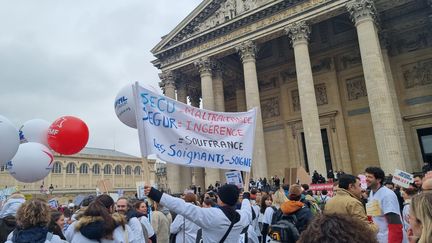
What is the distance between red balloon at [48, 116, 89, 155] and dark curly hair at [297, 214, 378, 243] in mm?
9592

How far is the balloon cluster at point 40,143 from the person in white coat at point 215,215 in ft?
21.2

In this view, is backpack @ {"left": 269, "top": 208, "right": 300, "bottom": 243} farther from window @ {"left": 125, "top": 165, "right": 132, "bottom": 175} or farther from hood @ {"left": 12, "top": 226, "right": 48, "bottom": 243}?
window @ {"left": 125, "top": 165, "right": 132, "bottom": 175}

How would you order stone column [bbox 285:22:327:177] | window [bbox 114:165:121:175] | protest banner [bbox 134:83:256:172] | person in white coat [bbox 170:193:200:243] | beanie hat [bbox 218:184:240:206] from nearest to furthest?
beanie hat [bbox 218:184:240:206] → protest banner [bbox 134:83:256:172] → person in white coat [bbox 170:193:200:243] → stone column [bbox 285:22:327:177] → window [bbox 114:165:121:175]

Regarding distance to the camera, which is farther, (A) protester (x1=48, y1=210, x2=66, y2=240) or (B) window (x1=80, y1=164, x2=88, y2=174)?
(B) window (x1=80, y1=164, x2=88, y2=174)

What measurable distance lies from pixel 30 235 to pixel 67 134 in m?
7.27

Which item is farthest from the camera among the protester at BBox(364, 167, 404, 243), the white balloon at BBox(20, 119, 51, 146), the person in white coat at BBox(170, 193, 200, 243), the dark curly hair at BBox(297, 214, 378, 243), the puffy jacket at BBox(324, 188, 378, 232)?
the white balloon at BBox(20, 119, 51, 146)

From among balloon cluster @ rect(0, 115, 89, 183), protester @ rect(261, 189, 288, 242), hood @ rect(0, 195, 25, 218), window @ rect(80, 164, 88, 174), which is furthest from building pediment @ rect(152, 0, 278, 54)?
window @ rect(80, 164, 88, 174)

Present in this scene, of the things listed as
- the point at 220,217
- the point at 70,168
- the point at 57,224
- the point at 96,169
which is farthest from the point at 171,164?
the point at 96,169

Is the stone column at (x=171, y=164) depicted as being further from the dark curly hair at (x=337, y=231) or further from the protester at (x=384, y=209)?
the dark curly hair at (x=337, y=231)

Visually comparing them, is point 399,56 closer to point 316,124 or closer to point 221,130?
point 316,124

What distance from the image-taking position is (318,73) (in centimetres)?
2572

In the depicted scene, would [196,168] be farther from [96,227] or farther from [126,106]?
[96,227]

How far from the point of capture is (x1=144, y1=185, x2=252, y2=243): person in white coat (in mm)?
3461

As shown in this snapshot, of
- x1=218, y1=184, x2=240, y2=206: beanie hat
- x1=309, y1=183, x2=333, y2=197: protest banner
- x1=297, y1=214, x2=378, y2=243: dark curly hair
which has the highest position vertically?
x1=218, y1=184, x2=240, y2=206: beanie hat
